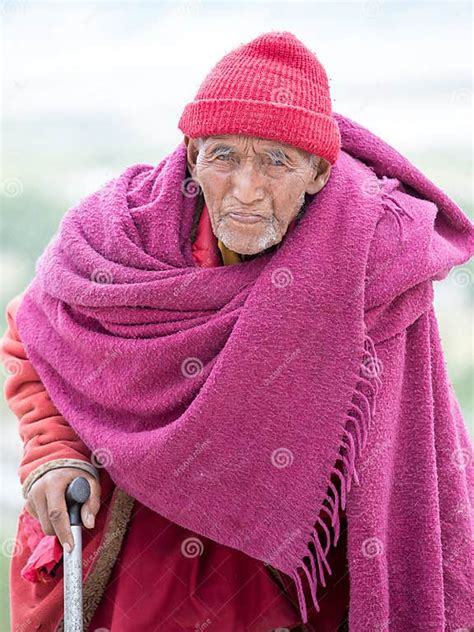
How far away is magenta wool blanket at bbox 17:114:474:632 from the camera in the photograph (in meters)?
1.38

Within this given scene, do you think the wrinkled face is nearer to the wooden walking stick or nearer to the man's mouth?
the man's mouth

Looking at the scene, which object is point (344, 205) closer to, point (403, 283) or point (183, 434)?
point (403, 283)

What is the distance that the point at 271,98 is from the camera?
1.38 metres

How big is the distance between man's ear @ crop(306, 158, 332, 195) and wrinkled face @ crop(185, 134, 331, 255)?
0.06ft

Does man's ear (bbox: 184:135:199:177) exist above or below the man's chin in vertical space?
above

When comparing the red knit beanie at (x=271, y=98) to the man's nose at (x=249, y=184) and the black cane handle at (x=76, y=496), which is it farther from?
the black cane handle at (x=76, y=496)

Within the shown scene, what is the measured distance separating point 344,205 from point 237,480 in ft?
1.53

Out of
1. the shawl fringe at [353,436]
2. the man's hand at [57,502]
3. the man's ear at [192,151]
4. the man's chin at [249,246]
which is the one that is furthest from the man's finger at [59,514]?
the man's ear at [192,151]

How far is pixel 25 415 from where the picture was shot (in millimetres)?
1616

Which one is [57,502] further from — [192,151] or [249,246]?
[192,151]

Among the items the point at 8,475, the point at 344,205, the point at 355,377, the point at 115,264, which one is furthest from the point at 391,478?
the point at 8,475

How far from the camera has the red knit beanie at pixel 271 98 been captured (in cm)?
137

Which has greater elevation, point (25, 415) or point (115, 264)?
point (115, 264)

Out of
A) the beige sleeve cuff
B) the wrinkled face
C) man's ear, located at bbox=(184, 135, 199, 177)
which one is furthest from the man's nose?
the beige sleeve cuff
